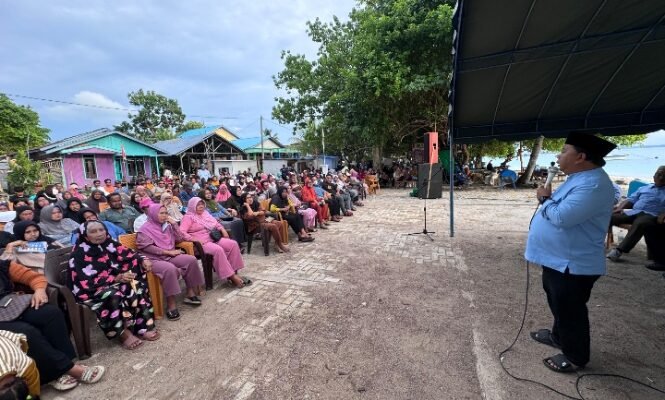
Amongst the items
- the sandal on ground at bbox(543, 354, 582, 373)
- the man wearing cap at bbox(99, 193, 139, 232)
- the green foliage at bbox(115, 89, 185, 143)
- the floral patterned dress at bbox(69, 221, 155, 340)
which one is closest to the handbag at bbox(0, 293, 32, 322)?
the floral patterned dress at bbox(69, 221, 155, 340)

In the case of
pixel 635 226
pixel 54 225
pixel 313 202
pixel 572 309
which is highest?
pixel 54 225

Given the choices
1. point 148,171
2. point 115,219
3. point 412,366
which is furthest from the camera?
point 148,171

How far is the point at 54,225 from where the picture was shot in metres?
4.44

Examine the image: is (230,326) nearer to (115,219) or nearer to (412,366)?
(412,366)

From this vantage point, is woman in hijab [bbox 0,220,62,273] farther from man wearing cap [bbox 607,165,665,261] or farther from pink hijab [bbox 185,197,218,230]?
man wearing cap [bbox 607,165,665,261]

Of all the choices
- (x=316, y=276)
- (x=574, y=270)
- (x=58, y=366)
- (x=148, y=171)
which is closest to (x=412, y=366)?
(x=574, y=270)

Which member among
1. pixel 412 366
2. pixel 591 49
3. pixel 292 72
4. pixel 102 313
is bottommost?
pixel 412 366

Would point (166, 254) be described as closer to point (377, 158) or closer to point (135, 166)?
point (377, 158)

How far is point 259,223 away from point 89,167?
16.3 meters

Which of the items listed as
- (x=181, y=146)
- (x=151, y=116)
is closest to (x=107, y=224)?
(x=181, y=146)

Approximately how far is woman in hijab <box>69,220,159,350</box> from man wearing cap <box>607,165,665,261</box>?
6061 millimetres

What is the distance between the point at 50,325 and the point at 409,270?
3.81 m

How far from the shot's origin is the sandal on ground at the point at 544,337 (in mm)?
2515

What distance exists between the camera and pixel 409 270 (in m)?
4.31
